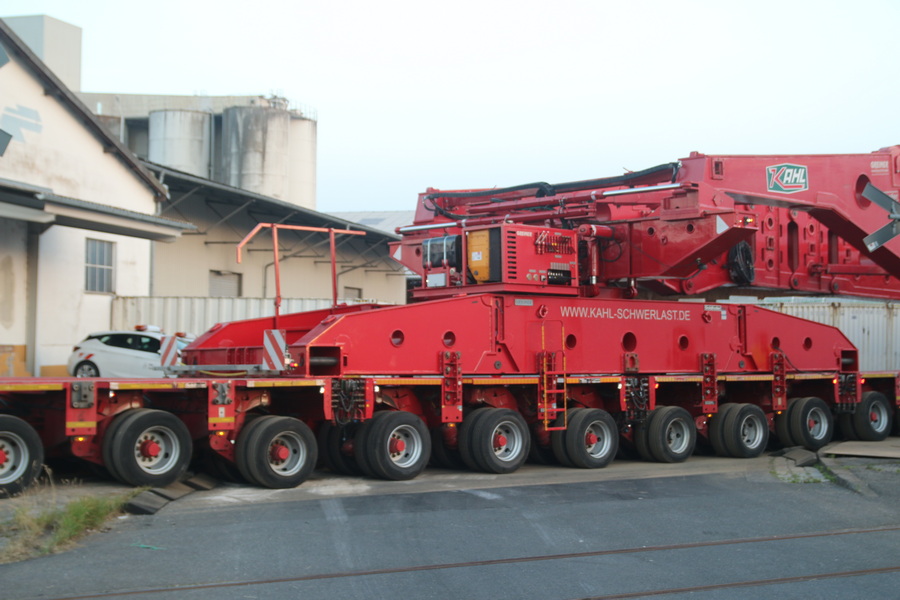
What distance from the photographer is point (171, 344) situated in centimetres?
1494

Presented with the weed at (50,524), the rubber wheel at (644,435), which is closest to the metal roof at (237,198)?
the rubber wheel at (644,435)

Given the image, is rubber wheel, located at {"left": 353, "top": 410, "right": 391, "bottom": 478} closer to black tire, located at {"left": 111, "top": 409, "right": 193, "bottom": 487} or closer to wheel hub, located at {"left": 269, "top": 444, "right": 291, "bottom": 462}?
wheel hub, located at {"left": 269, "top": 444, "right": 291, "bottom": 462}

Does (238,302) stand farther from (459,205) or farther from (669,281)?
(669,281)

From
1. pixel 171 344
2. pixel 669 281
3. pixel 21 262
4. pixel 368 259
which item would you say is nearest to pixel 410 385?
pixel 171 344

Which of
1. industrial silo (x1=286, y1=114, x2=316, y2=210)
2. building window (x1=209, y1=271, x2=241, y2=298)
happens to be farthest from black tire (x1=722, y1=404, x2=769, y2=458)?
industrial silo (x1=286, y1=114, x2=316, y2=210)

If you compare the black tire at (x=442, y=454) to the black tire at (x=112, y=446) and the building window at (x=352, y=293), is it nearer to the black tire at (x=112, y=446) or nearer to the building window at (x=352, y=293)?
the black tire at (x=112, y=446)

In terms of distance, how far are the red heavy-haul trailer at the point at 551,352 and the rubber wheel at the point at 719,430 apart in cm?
5

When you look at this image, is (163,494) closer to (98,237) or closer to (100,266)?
(98,237)

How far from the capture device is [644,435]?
16219 mm

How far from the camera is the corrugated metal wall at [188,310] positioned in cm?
2794

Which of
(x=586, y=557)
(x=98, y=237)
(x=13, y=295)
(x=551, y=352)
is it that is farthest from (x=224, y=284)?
(x=586, y=557)

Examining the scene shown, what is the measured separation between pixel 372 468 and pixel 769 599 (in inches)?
265

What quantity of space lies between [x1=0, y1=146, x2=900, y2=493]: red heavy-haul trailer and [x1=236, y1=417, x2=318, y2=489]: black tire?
0.03m

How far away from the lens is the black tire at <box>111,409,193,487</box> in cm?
1116
